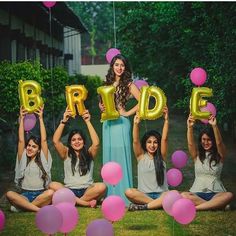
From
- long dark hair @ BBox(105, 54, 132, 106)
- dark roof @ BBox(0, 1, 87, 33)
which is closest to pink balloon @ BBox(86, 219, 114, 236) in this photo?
long dark hair @ BBox(105, 54, 132, 106)

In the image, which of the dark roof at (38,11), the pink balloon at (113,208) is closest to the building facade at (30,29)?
the dark roof at (38,11)

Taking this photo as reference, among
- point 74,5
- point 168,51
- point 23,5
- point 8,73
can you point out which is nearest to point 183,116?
point 168,51

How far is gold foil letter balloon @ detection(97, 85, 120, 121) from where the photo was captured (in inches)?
255

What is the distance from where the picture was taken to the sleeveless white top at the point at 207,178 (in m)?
6.61

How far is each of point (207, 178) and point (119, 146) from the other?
1.18 metres

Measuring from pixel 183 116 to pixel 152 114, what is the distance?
49.5 feet

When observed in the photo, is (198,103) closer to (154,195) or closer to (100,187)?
(154,195)

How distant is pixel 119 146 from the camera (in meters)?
6.94

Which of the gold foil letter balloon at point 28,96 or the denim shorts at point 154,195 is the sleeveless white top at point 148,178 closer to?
the denim shorts at point 154,195

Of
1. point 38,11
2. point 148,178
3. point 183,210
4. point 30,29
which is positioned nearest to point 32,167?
point 148,178

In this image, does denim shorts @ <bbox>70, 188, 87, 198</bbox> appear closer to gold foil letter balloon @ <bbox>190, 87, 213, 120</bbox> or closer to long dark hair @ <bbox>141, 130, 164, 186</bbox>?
long dark hair @ <bbox>141, 130, 164, 186</bbox>

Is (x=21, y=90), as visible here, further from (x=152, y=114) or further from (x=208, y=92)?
(x=208, y=92)

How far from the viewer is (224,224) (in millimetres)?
5980

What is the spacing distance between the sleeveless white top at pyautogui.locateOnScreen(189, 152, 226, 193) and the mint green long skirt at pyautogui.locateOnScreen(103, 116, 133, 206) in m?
0.90
